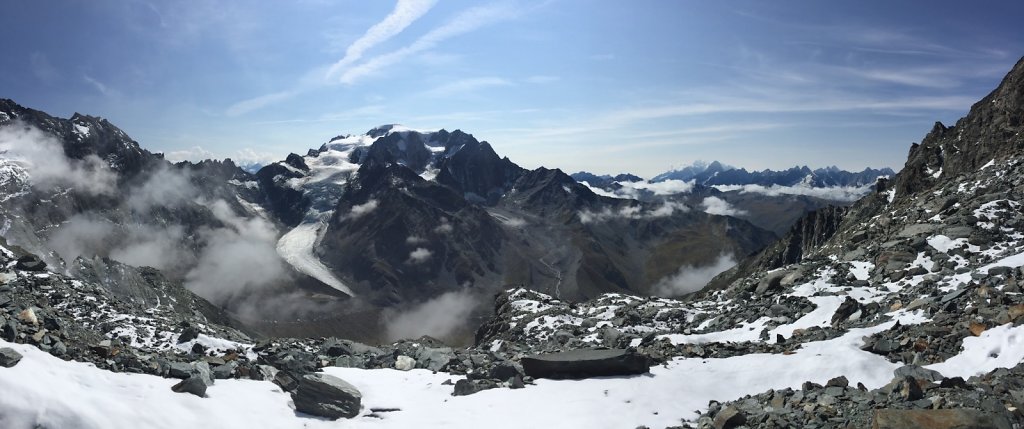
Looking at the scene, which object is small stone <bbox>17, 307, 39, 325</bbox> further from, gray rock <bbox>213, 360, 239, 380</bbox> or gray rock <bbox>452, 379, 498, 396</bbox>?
gray rock <bbox>452, 379, 498, 396</bbox>

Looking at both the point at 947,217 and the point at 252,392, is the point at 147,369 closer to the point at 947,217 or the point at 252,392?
the point at 252,392

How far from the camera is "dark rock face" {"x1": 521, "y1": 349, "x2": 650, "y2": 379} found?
76.2ft

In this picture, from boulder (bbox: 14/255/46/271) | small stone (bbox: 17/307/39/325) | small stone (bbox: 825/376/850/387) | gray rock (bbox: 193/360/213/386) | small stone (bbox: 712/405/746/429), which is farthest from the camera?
boulder (bbox: 14/255/46/271)

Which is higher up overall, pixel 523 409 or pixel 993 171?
pixel 993 171

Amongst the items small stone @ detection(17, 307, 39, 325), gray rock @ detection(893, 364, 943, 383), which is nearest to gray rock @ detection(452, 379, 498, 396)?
gray rock @ detection(893, 364, 943, 383)

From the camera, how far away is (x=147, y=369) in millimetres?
19031

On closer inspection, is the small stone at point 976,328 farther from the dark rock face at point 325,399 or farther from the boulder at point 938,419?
the dark rock face at point 325,399

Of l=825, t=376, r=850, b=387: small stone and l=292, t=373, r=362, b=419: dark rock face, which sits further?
l=292, t=373, r=362, b=419: dark rock face

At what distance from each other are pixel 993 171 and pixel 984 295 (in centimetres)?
4180

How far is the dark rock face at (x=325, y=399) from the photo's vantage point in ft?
65.5

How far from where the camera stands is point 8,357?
1495cm

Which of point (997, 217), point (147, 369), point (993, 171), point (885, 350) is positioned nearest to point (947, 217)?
point (997, 217)

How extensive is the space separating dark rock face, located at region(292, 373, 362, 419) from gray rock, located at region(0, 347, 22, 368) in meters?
8.18

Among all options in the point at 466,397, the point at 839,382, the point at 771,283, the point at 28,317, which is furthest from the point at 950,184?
the point at 28,317
